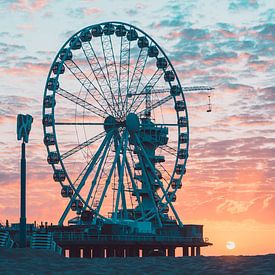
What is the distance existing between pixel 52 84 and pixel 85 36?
6276mm

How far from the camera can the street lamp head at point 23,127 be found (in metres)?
60.8

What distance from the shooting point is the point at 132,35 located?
9081 centimetres

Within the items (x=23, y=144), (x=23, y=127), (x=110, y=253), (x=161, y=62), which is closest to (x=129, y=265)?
(x=23, y=144)

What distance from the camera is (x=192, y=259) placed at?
51938 millimetres

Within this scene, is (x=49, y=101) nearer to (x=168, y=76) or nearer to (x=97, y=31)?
(x=97, y=31)

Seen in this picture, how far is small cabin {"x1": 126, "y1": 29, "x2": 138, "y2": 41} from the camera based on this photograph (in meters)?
90.4

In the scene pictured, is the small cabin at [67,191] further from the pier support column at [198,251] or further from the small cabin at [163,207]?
the pier support column at [198,251]

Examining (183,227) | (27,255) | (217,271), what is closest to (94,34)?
(183,227)

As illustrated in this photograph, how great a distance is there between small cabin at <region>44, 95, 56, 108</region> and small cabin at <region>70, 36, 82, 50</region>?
552 centimetres

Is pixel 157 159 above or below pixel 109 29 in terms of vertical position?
below

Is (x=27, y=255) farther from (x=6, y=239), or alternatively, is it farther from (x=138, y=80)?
(x=138, y=80)

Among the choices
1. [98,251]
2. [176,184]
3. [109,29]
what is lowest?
[98,251]

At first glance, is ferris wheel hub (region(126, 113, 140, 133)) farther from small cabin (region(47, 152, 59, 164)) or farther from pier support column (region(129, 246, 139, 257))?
pier support column (region(129, 246, 139, 257))

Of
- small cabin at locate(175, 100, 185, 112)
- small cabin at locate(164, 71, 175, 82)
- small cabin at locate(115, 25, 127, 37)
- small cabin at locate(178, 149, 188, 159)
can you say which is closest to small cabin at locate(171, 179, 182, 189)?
small cabin at locate(178, 149, 188, 159)
